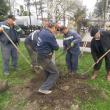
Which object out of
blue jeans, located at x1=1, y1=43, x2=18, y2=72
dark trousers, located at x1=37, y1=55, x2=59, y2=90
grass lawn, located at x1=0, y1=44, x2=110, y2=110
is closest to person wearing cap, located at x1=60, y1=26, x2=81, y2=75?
grass lawn, located at x1=0, y1=44, x2=110, y2=110

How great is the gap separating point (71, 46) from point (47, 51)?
192cm

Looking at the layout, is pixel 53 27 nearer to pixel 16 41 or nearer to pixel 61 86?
pixel 61 86

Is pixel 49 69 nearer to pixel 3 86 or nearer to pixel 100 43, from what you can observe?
pixel 3 86

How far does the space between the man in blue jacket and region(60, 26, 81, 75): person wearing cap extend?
5.15 ft

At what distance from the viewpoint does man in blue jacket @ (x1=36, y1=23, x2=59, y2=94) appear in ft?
22.4

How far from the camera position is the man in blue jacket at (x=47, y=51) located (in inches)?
269

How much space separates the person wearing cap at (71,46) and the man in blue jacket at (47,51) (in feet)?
5.15

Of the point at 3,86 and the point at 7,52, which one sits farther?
the point at 7,52

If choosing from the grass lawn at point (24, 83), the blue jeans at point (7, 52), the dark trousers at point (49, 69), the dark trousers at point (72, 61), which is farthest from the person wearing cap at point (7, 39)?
the dark trousers at point (49, 69)

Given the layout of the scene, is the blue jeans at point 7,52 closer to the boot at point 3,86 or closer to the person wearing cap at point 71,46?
the boot at point 3,86

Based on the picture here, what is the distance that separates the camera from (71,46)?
8.78 meters

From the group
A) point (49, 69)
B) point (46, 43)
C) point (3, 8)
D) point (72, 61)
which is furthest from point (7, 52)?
point (3, 8)

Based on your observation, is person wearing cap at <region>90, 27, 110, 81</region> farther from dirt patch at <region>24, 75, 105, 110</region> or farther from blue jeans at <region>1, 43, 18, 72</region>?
blue jeans at <region>1, 43, 18, 72</region>

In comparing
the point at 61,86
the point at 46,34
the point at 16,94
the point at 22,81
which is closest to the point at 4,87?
the point at 16,94
